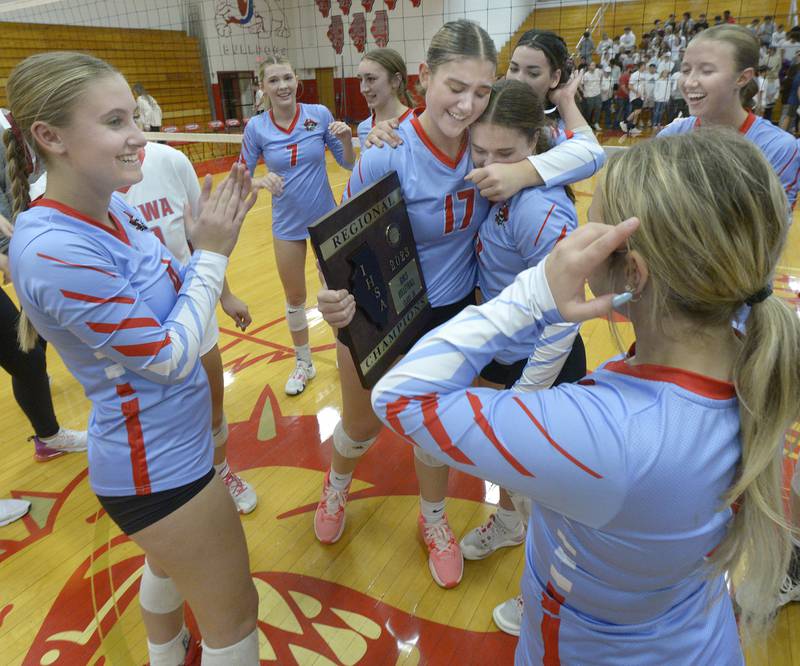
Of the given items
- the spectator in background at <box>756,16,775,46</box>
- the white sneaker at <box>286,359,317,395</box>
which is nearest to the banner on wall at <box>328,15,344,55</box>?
the spectator in background at <box>756,16,775,46</box>

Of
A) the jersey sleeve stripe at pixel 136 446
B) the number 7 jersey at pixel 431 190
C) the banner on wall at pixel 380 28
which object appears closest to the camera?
the jersey sleeve stripe at pixel 136 446

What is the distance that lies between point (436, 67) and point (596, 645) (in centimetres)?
152

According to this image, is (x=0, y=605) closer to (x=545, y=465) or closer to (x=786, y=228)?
(x=545, y=465)

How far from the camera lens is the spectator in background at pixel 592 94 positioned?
11648 millimetres

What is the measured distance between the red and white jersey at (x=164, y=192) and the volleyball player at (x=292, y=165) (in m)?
1.25

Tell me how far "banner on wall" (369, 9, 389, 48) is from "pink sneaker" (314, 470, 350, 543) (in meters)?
11.8

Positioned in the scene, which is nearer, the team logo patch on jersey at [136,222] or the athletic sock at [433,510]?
the team logo patch on jersey at [136,222]

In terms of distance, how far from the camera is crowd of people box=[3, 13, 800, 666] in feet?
2.37

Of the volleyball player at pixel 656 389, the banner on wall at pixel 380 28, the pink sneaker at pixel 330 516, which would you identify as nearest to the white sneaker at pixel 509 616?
the pink sneaker at pixel 330 516

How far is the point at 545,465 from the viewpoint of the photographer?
0.71 m

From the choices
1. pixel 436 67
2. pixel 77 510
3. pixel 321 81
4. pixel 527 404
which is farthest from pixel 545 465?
pixel 321 81

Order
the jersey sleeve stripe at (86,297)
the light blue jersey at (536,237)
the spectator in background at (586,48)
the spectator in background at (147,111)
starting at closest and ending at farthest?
the jersey sleeve stripe at (86,297) < the light blue jersey at (536,237) < the spectator in background at (147,111) < the spectator in background at (586,48)

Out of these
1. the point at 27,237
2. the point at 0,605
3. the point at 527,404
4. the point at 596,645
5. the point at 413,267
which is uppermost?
the point at 27,237

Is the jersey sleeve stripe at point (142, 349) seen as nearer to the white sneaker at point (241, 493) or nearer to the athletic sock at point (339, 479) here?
the athletic sock at point (339, 479)
